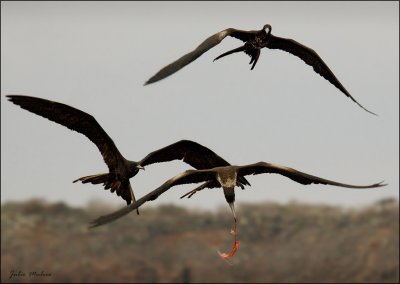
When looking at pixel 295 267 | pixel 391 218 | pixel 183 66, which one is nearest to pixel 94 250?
pixel 295 267

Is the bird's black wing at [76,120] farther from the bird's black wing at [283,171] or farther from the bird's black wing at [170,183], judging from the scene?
the bird's black wing at [283,171]

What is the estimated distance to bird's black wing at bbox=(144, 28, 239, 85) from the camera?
14.6 meters

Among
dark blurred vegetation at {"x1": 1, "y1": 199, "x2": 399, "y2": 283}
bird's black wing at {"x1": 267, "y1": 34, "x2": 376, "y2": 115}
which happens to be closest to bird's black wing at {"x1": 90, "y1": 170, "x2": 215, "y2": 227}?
bird's black wing at {"x1": 267, "y1": 34, "x2": 376, "y2": 115}

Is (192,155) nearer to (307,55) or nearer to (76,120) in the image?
(76,120)

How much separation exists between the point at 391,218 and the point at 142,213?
14.0 m

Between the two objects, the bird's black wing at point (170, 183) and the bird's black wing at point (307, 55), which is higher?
the bird's black wing at point (307, 55)

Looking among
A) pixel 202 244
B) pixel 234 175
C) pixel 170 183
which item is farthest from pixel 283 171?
pixel 202 244

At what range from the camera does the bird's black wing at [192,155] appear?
1831 centimetres

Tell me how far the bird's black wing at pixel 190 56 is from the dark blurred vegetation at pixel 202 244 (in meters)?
29.8

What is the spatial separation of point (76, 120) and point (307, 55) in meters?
4.52

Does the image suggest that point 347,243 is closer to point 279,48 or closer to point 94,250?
point 94,250

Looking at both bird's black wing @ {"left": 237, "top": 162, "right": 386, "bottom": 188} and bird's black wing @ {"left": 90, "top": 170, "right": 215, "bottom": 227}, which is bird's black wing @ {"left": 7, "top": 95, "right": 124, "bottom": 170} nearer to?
bird's black wing @ {"left": 90, "top": 170, "right": 215, "bottom": 227}

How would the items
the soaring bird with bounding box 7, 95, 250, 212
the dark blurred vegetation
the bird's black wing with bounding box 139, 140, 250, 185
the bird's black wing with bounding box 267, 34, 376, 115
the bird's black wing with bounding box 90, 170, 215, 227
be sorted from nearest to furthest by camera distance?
the bird's black wing with bounding box 90, 170, 215, 227 → the soaring bird with bounding box 7, 95, 250, 212 → the bird's black wing with bounding box 139, 140, 250, 185 → the bird's black wing with bounding box 267, 34, 376, 115 → the dark blurred vegetation

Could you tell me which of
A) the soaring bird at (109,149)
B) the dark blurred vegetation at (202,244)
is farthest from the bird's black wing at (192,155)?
the dark blurred vegetation at (202,244)
